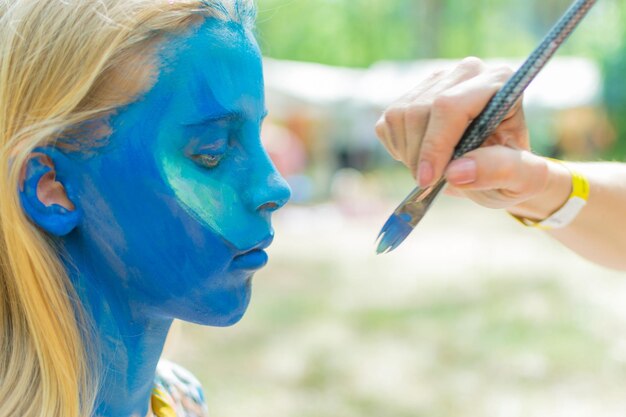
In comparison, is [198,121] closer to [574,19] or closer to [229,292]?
[229,292]

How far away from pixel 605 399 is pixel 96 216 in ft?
12.5

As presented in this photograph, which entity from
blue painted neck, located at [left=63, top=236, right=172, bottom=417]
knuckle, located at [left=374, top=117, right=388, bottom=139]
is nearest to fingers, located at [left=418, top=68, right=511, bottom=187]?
knuckle, located at [left=374, top=117, right=388, bottom=139]

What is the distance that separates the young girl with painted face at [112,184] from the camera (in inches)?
46.3

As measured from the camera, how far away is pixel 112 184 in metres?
1.19

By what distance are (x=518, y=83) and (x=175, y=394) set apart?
3.12 feet

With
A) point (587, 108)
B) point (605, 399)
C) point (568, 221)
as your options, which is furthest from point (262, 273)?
point (587, 108)

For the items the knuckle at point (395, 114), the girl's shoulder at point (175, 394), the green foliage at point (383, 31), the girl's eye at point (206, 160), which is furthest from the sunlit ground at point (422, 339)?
the green foliage at point (383, 31)

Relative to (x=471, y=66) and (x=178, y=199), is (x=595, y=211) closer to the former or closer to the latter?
(x=471, y=66)

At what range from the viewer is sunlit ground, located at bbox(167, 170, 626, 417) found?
4219 mm

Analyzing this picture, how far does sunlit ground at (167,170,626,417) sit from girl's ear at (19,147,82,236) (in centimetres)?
186

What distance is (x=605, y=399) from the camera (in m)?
4.22

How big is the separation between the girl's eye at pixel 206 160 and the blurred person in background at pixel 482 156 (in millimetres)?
296

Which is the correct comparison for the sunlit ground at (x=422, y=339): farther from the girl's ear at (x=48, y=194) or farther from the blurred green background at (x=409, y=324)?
the girl's ear at (x=48, y=194)

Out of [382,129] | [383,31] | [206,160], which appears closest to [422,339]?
[382,129]
